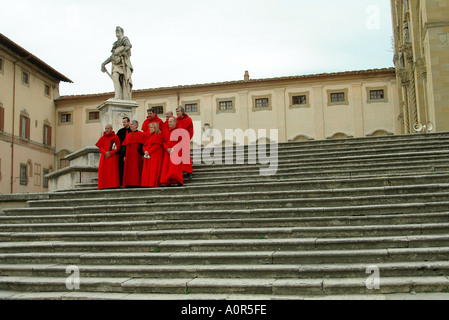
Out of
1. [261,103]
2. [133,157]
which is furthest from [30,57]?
[133,157]

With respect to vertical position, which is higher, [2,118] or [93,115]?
[93,115]

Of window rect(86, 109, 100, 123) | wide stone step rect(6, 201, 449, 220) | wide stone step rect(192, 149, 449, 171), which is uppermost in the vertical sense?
window rect(86, 109, 100, 123)

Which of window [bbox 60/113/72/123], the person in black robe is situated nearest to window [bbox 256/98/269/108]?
window [bbox 60/113/72/123]

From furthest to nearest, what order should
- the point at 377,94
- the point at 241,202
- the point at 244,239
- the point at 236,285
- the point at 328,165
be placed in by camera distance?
1. the point at 377,94
2. the point at 328,165
3. the point at 241,202
4. the point at 244,239
5. the point at 236,285

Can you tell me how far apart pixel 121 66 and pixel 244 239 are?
365 inches

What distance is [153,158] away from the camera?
37.4 ft

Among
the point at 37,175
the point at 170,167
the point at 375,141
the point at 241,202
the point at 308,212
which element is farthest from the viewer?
the point at 37,175

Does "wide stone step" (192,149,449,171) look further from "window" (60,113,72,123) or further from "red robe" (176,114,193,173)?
"window" (60,113,72,123)

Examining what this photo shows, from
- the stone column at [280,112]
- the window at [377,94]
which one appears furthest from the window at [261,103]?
the window at [377,94]

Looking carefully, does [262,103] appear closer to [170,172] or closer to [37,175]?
[37,175]

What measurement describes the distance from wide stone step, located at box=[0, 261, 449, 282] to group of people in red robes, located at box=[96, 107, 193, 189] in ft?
13.0

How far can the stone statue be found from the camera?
50.1 ft

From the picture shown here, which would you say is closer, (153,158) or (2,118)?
(153,158)

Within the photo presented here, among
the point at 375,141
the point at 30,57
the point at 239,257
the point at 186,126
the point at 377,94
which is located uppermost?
the point at 30,57
